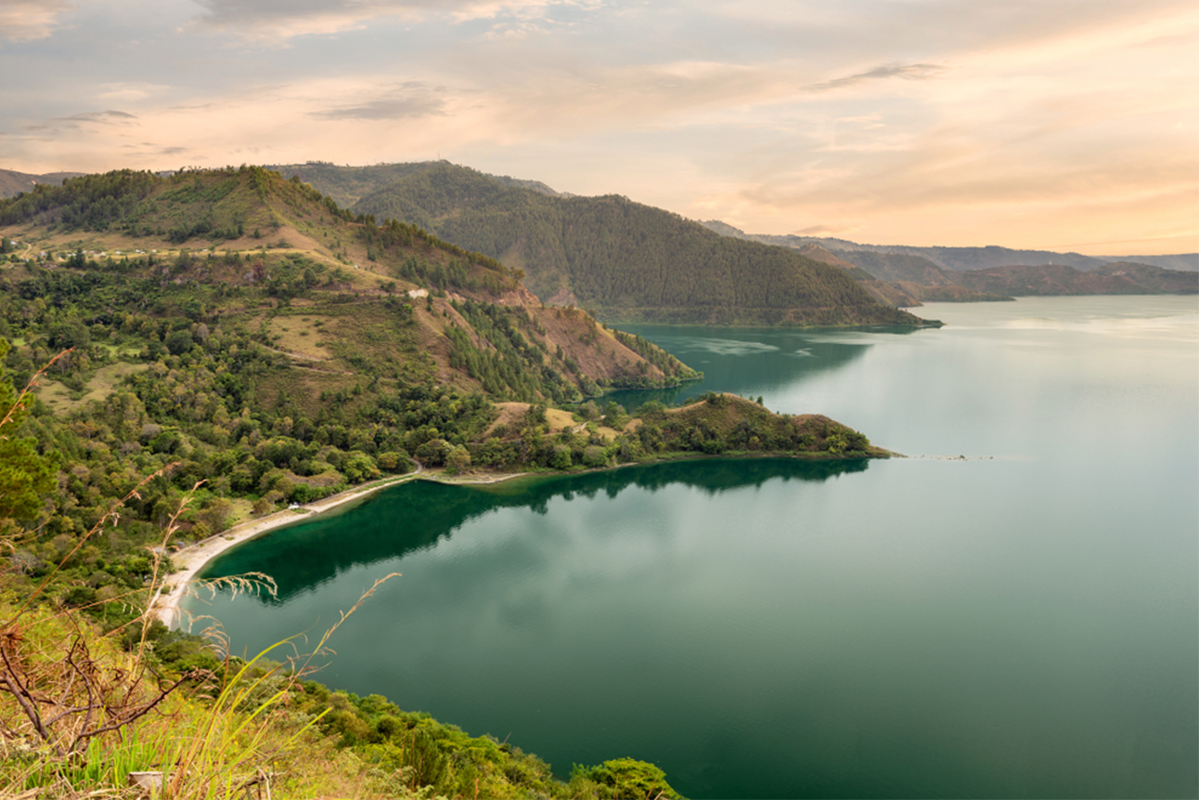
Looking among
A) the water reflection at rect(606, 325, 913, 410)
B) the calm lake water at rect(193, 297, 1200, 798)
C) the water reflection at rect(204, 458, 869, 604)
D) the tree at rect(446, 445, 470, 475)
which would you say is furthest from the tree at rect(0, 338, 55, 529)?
the water reflection at rect(606, 325, 913, 410)

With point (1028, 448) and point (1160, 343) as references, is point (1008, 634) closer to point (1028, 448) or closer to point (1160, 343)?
point (1028, 448)

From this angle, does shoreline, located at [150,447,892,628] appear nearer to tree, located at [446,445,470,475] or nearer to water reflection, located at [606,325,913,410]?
tree, located at [446,445,470,475]

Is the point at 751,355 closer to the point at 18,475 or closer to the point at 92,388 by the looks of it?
the point at 92,388

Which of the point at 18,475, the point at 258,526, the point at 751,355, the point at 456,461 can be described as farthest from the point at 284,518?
the point at 751,355

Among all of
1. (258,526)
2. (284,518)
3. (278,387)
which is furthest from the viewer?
(278,387)

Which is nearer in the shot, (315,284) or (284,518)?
(284,518)

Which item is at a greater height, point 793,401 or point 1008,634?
point 793,401

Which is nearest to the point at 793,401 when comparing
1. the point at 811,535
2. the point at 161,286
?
the point at 811,535
